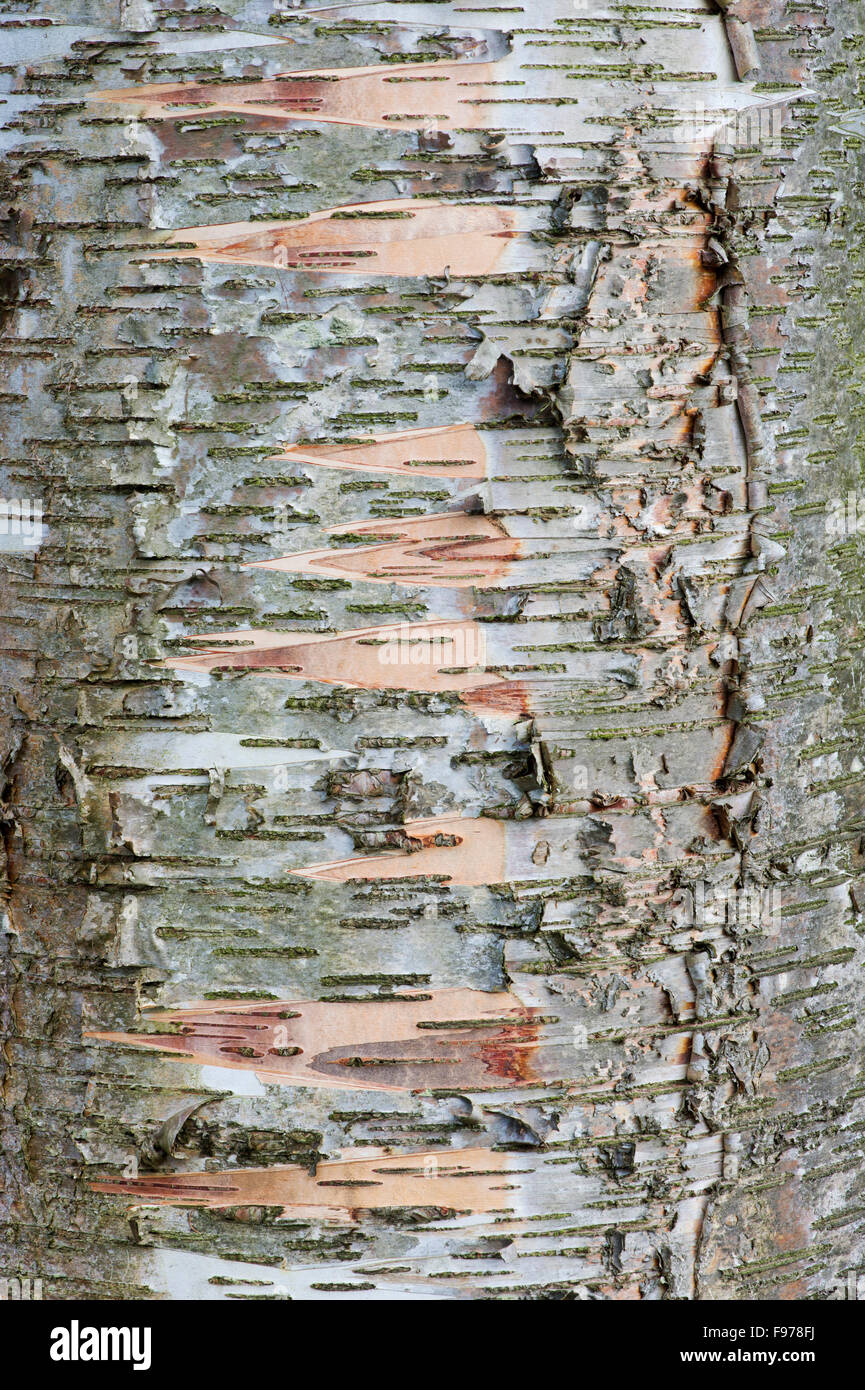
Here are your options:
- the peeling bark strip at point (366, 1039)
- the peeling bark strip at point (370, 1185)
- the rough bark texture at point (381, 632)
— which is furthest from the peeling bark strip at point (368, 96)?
the peeling bark strip at point (370, 1185)

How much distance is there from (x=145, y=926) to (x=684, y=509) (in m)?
1.37

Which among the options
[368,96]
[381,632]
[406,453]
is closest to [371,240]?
[368,96]

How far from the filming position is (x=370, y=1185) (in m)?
2.25

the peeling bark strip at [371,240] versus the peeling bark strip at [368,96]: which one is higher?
the peeling bark strip at [368,96]

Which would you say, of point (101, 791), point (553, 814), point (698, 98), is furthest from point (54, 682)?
point (698, 98)

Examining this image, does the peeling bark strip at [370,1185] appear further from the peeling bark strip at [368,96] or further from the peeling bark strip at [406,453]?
the peeling bark strip at [368,96]

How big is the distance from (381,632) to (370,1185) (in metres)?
1.09

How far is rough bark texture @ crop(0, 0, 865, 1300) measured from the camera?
2170mm

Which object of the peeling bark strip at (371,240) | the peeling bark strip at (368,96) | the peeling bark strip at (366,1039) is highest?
the peeling bark strip at (368,96)

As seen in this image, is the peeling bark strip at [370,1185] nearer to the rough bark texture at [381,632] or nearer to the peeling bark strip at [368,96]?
the rough bark texture at [381,632]

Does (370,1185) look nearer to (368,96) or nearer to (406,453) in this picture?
(406,453)

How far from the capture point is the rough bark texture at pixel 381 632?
2.17 metres

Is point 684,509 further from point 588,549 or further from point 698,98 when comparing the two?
point 698,98

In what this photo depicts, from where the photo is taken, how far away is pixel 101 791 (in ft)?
7.48
